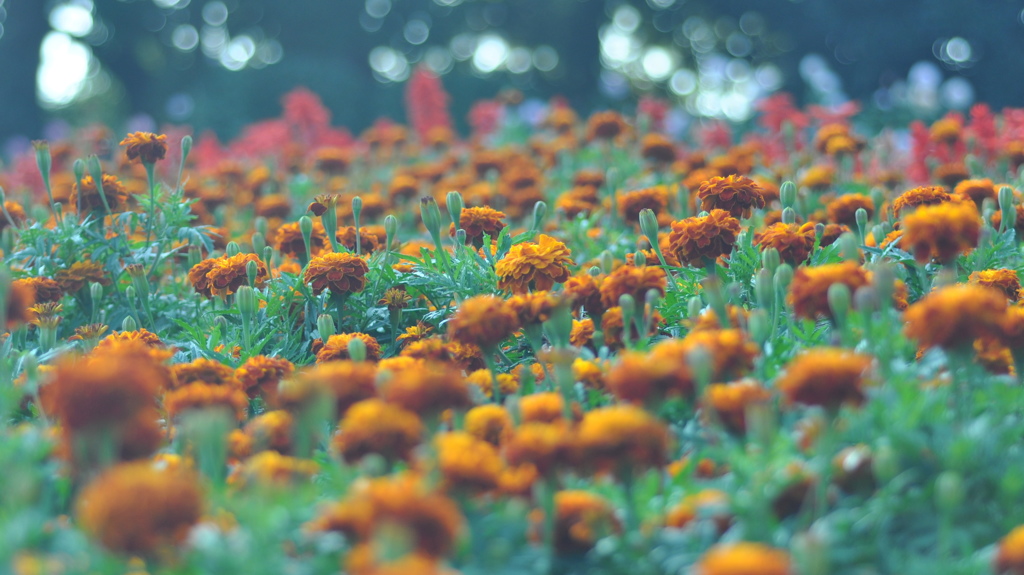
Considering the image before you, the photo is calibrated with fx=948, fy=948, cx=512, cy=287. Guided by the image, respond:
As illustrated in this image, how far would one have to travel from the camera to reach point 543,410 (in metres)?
1.71

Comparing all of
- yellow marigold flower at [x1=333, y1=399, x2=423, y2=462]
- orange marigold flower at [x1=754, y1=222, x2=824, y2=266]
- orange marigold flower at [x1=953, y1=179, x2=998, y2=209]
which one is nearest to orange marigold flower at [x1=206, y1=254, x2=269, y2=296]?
yellow marigold flower at [x1=333, y1=399, x2=423, y2=462]

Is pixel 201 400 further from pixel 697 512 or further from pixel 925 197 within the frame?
pixel 925 197

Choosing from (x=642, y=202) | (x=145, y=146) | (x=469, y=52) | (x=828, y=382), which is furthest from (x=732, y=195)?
(x=469, y=52)

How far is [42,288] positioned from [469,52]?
12671 millimetres

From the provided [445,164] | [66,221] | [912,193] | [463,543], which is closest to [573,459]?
[463,543]

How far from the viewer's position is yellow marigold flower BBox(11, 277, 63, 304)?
8.83 ft

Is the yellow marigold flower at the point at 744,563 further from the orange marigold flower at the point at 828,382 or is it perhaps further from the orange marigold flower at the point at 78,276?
the orange marigold flower at the point at 78,276

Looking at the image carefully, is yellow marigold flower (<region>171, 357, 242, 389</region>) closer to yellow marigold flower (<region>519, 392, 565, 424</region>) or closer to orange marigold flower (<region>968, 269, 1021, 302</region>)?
yellow marigold flower (<region>519, 392, 565, 424</region>)

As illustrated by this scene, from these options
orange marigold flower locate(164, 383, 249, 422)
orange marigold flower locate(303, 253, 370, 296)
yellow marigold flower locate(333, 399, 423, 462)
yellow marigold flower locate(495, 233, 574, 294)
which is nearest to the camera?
yellow marigold flower locate(333, 399, 423, 462)

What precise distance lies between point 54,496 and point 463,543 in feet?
2.74

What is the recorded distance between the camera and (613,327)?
2.21m

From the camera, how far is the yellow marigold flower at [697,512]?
1.43m

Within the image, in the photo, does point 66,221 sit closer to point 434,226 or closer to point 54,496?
point 434,226

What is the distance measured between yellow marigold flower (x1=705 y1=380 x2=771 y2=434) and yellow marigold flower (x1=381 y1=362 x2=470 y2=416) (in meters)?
0.42
